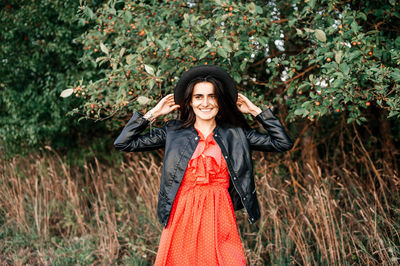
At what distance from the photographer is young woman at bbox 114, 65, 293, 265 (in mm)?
2018

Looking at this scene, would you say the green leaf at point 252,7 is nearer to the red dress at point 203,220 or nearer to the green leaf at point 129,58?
the green leaf at point 129,58

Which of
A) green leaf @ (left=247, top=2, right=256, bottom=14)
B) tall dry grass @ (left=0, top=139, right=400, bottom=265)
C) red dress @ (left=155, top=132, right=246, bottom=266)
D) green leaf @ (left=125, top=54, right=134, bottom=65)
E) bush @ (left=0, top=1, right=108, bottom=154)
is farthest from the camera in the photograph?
bush @ (left=0, top=1, right=108, bottom=154)

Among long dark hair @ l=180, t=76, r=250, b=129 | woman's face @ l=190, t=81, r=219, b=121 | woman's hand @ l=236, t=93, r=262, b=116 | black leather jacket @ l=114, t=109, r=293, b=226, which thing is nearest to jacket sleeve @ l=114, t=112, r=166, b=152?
black leather jacket @ l=114, t=109, r=293, b=226

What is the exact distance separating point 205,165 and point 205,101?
0.39 m

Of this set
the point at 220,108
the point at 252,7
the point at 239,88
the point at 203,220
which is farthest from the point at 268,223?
the point at 252,7

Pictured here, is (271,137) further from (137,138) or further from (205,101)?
(137,138)

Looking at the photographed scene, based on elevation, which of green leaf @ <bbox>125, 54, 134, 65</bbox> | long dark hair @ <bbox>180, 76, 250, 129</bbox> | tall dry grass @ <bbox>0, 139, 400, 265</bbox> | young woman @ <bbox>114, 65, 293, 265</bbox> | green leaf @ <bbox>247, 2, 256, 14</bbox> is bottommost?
tall dry grass @ <bbox>0, 139, 400, 265</bbox>

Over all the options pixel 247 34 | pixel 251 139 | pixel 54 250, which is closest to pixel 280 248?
pixel 251 139

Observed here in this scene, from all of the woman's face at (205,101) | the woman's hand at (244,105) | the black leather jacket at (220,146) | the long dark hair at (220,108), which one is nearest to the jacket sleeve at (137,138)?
the black leather jacket at (220,146)

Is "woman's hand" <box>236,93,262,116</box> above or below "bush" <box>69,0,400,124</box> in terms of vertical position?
below

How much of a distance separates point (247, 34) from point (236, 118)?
849 millimetres

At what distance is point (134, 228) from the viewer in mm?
3592

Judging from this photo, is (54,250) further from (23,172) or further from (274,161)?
(274,161)

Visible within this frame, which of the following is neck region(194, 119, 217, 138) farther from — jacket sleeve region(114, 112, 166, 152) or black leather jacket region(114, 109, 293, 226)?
jacket sleeve region(114, 112, 166, 152)
